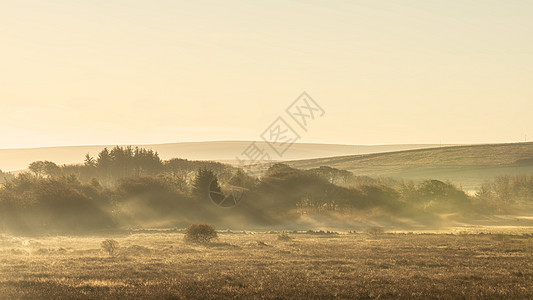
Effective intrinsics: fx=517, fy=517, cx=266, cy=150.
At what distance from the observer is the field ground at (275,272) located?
23516 mm

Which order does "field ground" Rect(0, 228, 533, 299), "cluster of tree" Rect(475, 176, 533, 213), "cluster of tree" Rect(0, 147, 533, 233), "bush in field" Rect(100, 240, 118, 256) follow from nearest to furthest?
"field ground" Rect(0, 228, 533, 299)
"bush in field" Rect(100, 240, 118, 256)
"cluster of tree" Rect(0, 147, 533, 233)
"cluster of tree" Rect(475, 176, 533, 213)

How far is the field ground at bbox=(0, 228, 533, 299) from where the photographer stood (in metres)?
23.5

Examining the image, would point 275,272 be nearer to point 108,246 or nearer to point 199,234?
point 108,246

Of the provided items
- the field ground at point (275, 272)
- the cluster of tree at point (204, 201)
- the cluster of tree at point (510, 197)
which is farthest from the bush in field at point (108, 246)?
the cluster of tree at point (510, 197)

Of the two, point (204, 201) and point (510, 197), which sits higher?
point (204, 201)

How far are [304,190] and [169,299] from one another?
3590 inches

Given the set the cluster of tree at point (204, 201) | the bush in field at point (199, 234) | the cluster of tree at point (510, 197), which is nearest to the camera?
the bush in field at point (199, 234)

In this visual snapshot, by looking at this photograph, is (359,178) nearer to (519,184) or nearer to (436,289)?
(519,184)

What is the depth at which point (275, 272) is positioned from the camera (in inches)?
1233

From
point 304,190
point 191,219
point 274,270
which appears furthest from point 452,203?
point 274,270

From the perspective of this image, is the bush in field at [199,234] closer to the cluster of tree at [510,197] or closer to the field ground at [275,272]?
the field ground at [275,272]

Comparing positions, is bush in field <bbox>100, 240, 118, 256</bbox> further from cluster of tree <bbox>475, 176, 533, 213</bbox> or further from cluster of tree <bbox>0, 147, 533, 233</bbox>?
cluster of tree <bbox>475, 176, 533, 213</bbox>

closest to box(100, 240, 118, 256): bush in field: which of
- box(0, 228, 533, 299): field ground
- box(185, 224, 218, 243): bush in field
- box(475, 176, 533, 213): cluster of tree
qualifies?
box(0, 228, 533, 299): field ground

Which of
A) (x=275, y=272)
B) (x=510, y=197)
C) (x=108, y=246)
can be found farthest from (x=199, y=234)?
(x=510, y=197)
